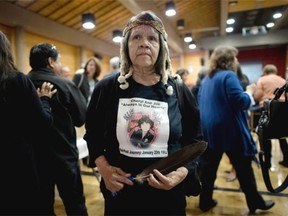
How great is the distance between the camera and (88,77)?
11.5 feet

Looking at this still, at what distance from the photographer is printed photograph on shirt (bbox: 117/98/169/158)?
0.97 m

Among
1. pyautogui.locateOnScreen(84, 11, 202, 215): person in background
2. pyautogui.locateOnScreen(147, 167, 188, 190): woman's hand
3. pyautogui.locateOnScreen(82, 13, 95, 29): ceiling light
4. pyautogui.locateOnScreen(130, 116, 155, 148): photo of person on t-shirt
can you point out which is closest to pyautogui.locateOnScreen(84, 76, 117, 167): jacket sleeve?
pyautogui.locateOnScreen(84, 11, 202, 215): person in background

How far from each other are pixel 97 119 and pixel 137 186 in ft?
1.10

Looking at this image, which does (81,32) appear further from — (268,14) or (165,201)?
(165,201)

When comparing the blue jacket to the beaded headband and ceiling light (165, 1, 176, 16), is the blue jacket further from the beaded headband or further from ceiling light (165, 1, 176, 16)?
ceiling light (165, 1, 176, 16)

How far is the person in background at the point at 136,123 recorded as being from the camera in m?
0.98

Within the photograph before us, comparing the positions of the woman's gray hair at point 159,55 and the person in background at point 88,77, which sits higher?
the person in background at point 88,77

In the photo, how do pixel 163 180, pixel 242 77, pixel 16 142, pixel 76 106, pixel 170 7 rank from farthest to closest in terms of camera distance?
pixel 170 7, pixel 242 77, pixel 76 106, pixel 16 142, pixel 163 180

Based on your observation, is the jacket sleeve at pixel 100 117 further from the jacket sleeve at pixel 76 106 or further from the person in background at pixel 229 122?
the person in background at pixel 229 122

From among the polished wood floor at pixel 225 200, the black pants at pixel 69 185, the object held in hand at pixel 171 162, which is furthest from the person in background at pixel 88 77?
the object held in hand at pixel 171 162

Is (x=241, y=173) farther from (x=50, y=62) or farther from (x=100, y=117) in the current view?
(x=50, y=62)

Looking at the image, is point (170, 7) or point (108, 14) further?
point (108, 14)

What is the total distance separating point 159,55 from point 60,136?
1.15 m

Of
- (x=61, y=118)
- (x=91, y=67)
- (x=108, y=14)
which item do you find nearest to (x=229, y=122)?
(x=61, y=118)
